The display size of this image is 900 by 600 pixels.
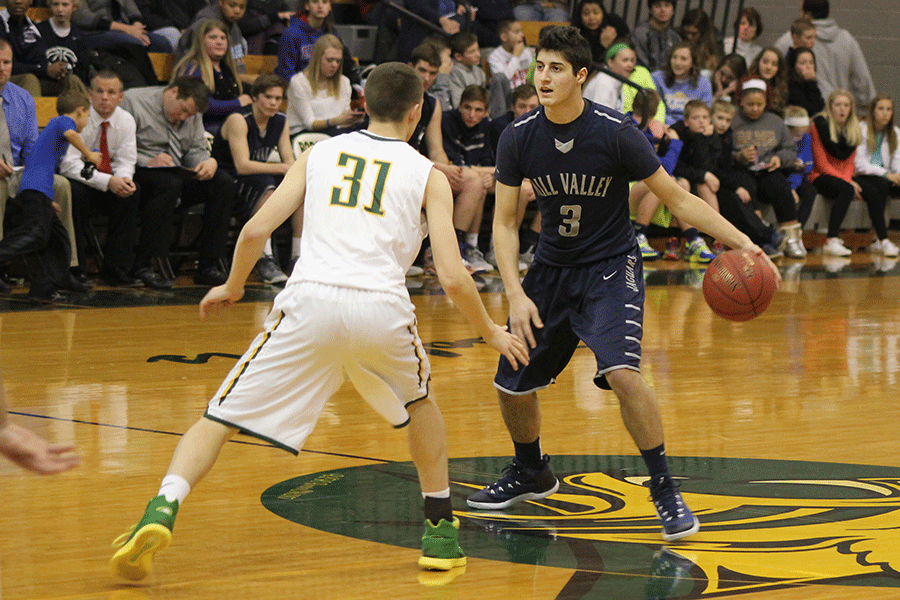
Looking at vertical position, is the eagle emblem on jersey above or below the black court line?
above

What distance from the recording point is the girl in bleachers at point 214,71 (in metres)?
9.30

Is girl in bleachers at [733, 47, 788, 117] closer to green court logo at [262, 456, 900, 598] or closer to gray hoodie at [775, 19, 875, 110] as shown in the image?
gray hoodie at [775, 19, 875, 110]

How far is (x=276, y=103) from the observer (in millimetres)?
9023

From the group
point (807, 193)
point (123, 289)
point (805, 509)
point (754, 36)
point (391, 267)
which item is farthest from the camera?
point (754, 36)

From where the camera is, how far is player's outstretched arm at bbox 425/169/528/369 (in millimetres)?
3139

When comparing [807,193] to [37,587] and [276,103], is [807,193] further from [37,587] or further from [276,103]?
[37,587]

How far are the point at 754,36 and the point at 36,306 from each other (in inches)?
358

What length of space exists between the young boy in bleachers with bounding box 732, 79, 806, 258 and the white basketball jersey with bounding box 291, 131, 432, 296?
9.08 meters

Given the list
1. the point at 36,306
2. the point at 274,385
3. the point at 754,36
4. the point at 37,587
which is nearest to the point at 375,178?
the point at 274,385

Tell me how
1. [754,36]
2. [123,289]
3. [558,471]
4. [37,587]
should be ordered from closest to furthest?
[37,587], [558,471], [123,289], [754,36]

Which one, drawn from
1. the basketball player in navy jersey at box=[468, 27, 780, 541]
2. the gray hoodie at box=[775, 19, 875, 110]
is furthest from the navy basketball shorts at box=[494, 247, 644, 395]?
the gray hoodie at box=[775, 19, 875, 110]

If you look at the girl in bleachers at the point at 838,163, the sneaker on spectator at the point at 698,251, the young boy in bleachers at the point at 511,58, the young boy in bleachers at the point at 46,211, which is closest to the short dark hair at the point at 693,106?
the sneaker on spectator at the point at 698,251

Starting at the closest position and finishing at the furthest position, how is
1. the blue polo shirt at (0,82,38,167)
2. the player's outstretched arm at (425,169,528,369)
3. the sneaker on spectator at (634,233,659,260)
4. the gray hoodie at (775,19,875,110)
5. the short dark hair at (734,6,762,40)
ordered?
the player's outstretched arm at (425,169,528,369) → the blue polo shirt at (0,82,38,167) → the sneaker on spectator at (634,233,659,260) → the short dark hair at (734,6,762,40) → the gray hoodie at (775,19,875,110)

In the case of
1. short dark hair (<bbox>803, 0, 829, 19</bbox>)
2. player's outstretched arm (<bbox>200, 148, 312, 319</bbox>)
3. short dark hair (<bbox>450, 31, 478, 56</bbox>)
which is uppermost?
short dark hair (<bbox>803, 0, 829, 19</bbox>)
